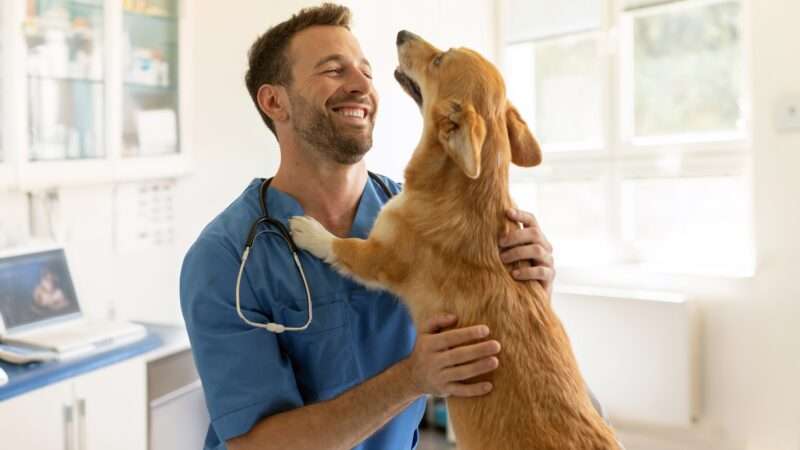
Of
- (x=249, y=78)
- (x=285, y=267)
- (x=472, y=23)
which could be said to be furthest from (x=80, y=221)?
(x=472, y=23)

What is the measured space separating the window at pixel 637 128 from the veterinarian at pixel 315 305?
2252mm

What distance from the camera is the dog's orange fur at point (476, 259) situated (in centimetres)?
119

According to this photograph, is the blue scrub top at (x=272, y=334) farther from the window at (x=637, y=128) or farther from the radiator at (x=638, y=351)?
the window at (x=637, y=128)

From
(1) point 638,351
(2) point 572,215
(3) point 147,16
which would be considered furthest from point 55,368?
(2) point 572,215

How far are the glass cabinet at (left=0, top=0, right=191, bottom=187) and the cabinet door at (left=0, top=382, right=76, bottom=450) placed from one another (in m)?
0.80

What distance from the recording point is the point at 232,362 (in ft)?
4.15

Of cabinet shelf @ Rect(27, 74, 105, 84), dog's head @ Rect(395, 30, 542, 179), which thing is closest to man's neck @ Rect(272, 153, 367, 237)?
dog's head @ Rect(395, 30, 542, 179)

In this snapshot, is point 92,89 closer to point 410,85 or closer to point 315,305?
point 410,85

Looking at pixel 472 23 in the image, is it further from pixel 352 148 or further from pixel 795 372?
pixel 352 148

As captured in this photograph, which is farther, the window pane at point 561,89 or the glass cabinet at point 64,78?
the window pane at point 561,89

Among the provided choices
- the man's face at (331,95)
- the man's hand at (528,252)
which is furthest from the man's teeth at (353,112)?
the man's hand at (528,252)

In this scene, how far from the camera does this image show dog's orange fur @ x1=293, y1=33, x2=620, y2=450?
3.89 ft

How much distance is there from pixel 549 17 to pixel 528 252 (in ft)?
9.33

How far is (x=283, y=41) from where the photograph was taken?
152cm
